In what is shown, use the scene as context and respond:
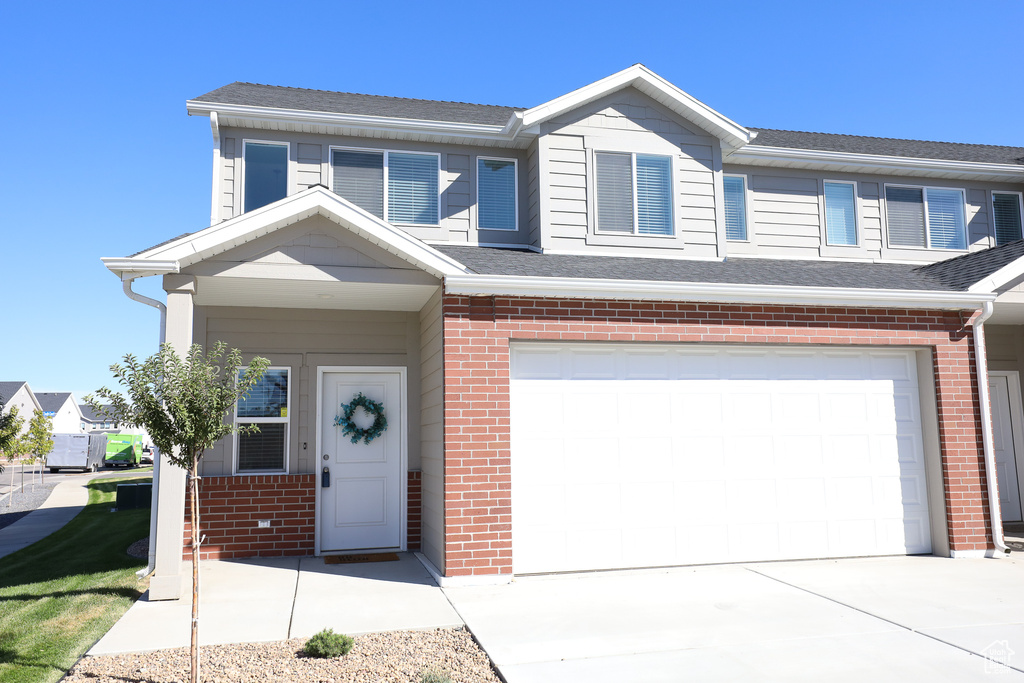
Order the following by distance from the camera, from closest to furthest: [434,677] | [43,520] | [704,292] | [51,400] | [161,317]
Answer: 1. [434,677]
2. [161,317]
3. [704,292]
4. [43,520]
5. [51,400]

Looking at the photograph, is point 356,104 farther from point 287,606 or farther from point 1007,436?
point 1007,436

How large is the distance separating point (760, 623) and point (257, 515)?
6.59m

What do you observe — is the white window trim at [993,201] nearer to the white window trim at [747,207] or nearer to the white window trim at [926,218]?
the white window trim at [926,218]

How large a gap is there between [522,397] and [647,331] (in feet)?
5.76

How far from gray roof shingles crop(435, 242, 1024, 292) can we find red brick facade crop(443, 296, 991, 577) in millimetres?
352

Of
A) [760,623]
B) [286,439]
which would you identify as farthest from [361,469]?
[760,623]

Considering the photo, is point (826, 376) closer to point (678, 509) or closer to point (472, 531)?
point (678, 509)

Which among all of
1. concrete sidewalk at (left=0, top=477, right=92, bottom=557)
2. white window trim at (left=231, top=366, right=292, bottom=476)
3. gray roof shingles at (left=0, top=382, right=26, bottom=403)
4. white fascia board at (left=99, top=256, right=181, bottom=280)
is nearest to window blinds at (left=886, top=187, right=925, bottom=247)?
white window trim at (left=231, top=366, right=292, bottom=476)

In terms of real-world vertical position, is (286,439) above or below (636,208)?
below

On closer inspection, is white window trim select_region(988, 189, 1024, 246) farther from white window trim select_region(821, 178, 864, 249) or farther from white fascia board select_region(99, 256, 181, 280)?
white fascia board select_region(99, 256, 181, 280)

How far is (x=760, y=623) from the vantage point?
6.26 metres

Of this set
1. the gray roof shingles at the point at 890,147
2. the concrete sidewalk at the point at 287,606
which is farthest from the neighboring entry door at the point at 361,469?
the gray roof shingles at the point at 890,147

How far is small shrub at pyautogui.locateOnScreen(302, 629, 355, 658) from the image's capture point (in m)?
5.47

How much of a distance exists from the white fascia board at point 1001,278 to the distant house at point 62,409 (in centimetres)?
6981
